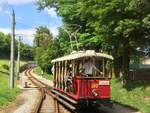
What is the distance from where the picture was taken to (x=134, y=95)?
3225 centimetres

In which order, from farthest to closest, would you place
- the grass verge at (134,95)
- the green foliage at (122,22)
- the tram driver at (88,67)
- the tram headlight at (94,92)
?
the green foliage at (122,22) → the grass verge at (134,95) → the tram driver at (88,67) → the tram headlight at (94,92)

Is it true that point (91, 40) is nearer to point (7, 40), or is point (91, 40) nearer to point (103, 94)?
point (103, 94)

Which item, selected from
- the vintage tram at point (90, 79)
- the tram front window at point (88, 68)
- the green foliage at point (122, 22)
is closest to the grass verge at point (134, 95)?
the vintage tram at point (90, 79)

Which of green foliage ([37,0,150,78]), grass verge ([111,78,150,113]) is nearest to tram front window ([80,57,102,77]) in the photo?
grass verge ([111,78,150,113])

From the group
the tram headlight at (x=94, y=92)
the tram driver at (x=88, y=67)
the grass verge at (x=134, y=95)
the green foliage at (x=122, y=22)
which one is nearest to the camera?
the tram headlight at (x=94, y=92)

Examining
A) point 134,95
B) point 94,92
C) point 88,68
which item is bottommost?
point 134,95

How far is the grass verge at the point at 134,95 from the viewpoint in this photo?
28.2m

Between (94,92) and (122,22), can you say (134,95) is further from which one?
(94,92)

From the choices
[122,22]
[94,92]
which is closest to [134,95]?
[122,22]

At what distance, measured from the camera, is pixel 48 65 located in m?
96.1

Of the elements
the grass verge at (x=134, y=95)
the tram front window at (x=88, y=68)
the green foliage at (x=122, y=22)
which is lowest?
the grass verge at (x=134, y=95)

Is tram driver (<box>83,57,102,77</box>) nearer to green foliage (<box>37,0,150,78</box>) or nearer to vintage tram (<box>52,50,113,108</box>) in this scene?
vintage tram (<box>52,50,113,108</box>)

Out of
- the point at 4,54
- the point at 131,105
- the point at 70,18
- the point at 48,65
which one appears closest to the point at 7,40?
the point at 4,54

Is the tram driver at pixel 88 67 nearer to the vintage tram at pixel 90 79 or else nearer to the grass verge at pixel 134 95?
the vintage tram at pixel 90 79
